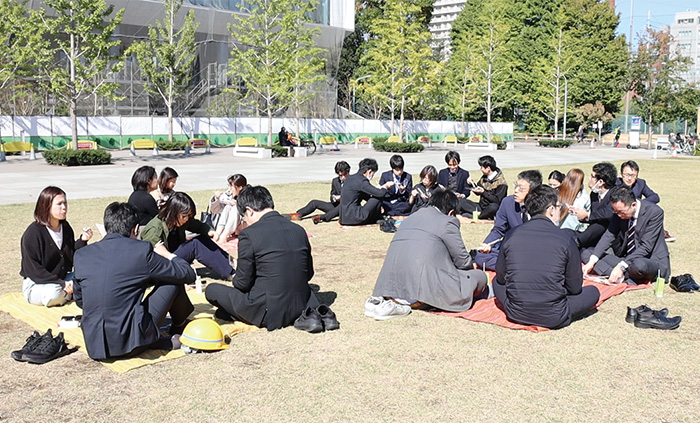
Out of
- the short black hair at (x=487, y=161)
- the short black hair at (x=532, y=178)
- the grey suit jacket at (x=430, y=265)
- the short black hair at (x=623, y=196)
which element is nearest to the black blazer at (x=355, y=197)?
the short black hair at (x=487, y=161)

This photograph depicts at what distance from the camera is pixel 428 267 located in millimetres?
6555

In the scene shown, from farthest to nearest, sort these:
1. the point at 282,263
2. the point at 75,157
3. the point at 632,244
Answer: the point at 75,157 < the point at 632,244 < the point at 282,263

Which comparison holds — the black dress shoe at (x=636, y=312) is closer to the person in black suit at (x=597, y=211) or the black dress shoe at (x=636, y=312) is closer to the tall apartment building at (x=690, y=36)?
the person in black suit at (x=597, y=211)

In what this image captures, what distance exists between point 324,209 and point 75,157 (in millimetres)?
16298

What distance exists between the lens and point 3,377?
519 cm

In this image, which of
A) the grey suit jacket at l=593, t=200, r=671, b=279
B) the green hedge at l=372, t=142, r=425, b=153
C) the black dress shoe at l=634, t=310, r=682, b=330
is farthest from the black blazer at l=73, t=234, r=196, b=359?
the green hedge at l=372, t=142, r=425, b=153

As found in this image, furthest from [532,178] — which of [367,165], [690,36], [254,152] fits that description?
[690,36]

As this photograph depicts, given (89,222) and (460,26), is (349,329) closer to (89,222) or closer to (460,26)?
(89,222)

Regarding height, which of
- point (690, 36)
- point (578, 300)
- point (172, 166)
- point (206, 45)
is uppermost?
point (690, 36)

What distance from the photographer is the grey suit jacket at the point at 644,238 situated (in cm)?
770

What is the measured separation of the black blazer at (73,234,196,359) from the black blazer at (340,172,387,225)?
6.94m

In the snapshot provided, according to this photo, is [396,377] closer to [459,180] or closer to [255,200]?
[255,200]

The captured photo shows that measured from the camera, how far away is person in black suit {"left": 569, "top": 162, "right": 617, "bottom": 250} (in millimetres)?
8781

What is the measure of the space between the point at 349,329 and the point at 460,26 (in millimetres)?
64712
